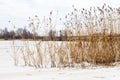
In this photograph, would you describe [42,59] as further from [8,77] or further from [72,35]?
[8,77]

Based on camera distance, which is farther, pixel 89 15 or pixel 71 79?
pixel 89 15

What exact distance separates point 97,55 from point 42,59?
4.37 ft

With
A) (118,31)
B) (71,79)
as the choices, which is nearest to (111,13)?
(118,31)

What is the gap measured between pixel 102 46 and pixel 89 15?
2.69ft

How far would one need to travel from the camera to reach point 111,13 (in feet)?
26.9

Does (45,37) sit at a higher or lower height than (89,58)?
higher

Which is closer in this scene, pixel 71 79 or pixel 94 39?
pixel 71 79

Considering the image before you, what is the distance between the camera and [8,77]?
6.29 metres

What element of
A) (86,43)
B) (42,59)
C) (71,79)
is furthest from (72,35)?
(71,79)

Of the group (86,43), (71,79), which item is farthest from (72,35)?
(71,79)

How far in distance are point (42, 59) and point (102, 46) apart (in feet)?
4.93

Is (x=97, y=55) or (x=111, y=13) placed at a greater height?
(x=111, y=13)

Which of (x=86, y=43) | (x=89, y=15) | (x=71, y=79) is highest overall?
(x=89, y=15)

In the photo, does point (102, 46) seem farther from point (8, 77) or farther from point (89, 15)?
point (8, 77)
